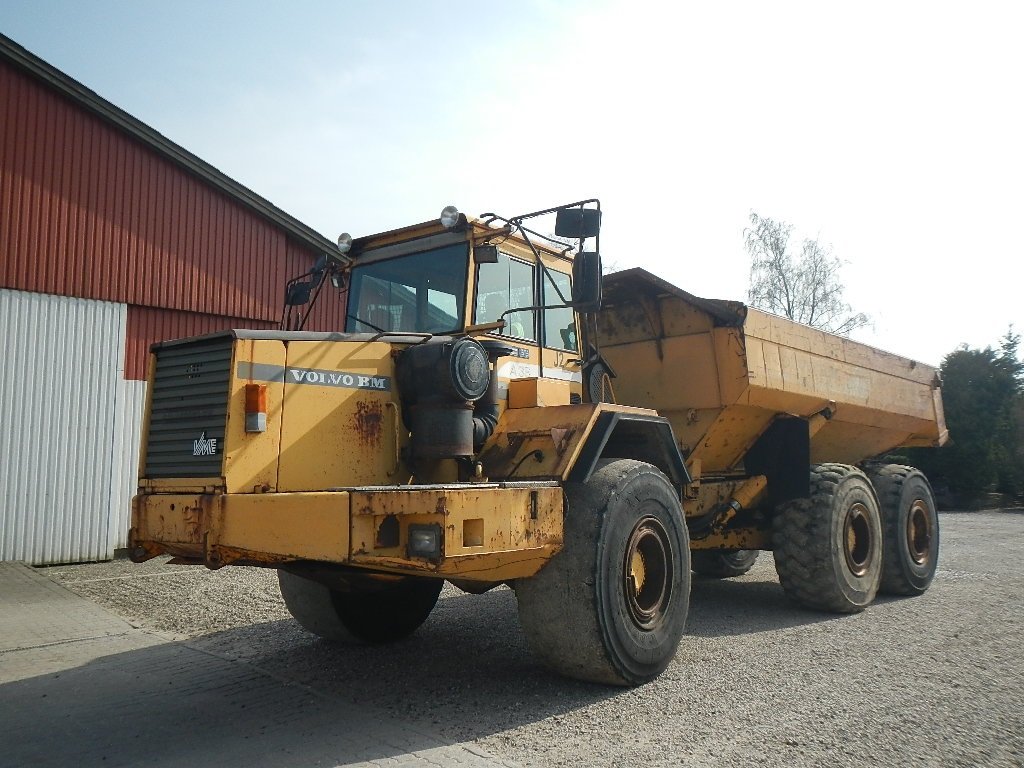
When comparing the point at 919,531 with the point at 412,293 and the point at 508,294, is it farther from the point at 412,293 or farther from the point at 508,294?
the point at 412,293

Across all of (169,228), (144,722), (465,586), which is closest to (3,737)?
(144,722)

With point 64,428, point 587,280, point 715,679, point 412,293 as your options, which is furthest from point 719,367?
point 64,428

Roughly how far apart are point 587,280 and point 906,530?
5.97 m

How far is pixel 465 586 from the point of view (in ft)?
18.4

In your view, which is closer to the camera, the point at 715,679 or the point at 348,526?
the point at 348,526

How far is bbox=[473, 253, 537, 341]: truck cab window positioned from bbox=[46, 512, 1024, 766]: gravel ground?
2395 mm

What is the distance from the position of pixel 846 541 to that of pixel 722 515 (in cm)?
134

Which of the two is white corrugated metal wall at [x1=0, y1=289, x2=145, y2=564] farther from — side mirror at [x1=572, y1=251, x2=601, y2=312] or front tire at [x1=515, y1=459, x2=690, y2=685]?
side mirror at [x1=572, y1=251, x2=601, y2=312]

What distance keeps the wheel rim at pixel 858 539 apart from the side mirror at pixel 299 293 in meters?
5.63

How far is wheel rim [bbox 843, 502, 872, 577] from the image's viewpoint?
8273 mm

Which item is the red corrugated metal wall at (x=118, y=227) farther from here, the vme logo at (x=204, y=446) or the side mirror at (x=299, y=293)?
the vme logo at (x=204, y=446)

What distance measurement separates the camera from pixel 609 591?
5.03m

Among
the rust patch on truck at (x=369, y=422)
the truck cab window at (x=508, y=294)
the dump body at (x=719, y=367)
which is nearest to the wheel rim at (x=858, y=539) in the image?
the dump body at (x=719, y=367)

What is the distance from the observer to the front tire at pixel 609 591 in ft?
16.3
